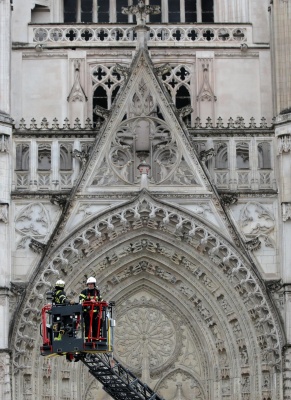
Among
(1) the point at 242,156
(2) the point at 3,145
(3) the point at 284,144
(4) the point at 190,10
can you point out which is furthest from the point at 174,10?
(2) the point at 3,145

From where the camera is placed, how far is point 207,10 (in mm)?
30953

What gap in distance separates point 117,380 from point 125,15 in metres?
8.65

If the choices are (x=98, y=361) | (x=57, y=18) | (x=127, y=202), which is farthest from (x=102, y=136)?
(x=98, y=361)

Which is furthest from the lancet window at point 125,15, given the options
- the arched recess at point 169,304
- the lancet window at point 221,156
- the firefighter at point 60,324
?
the firefighter at point 60,324

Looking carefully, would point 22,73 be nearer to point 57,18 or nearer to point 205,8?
point 57,18

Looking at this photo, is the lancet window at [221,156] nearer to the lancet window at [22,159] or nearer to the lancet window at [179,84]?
the lancet window at [179,84]

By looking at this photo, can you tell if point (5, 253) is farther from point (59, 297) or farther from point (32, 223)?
point (59, 297)

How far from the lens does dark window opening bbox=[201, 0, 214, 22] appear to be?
101ft

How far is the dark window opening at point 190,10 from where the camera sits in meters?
30.9

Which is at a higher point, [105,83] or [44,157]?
[105,83]

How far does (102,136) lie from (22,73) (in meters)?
2.15

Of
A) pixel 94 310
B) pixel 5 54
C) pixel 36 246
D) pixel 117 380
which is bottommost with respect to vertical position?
pixel 117 380

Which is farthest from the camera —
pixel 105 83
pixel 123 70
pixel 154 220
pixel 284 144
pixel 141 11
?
pixel 105 83

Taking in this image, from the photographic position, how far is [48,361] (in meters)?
27.9
